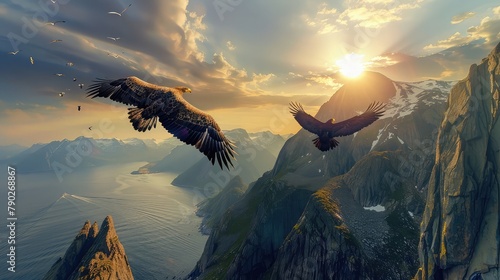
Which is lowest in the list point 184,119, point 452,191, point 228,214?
point 228,214

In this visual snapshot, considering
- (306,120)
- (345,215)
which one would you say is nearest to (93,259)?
(345,215)

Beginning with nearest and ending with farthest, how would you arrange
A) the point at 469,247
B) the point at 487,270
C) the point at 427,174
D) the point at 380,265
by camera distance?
the point at 487,270, the point at 469,247, the point at 380,265, the point at 427,174

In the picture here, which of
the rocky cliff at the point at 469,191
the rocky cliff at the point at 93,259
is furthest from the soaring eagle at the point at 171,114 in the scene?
the rocky cliff at the point at 93,259

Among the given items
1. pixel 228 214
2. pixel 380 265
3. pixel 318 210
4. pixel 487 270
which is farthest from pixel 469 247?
pixel 228 214

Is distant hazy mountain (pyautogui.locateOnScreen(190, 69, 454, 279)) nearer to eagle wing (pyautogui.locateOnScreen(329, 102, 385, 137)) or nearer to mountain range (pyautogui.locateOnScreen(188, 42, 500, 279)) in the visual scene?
mountain range (pyautogui.locateOnScreen(188, 42, 500, 279))

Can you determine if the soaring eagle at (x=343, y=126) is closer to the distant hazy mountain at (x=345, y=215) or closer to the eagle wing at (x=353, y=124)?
the eagle wing at (x=353, y=124)

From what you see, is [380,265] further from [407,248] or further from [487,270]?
[487,270]
